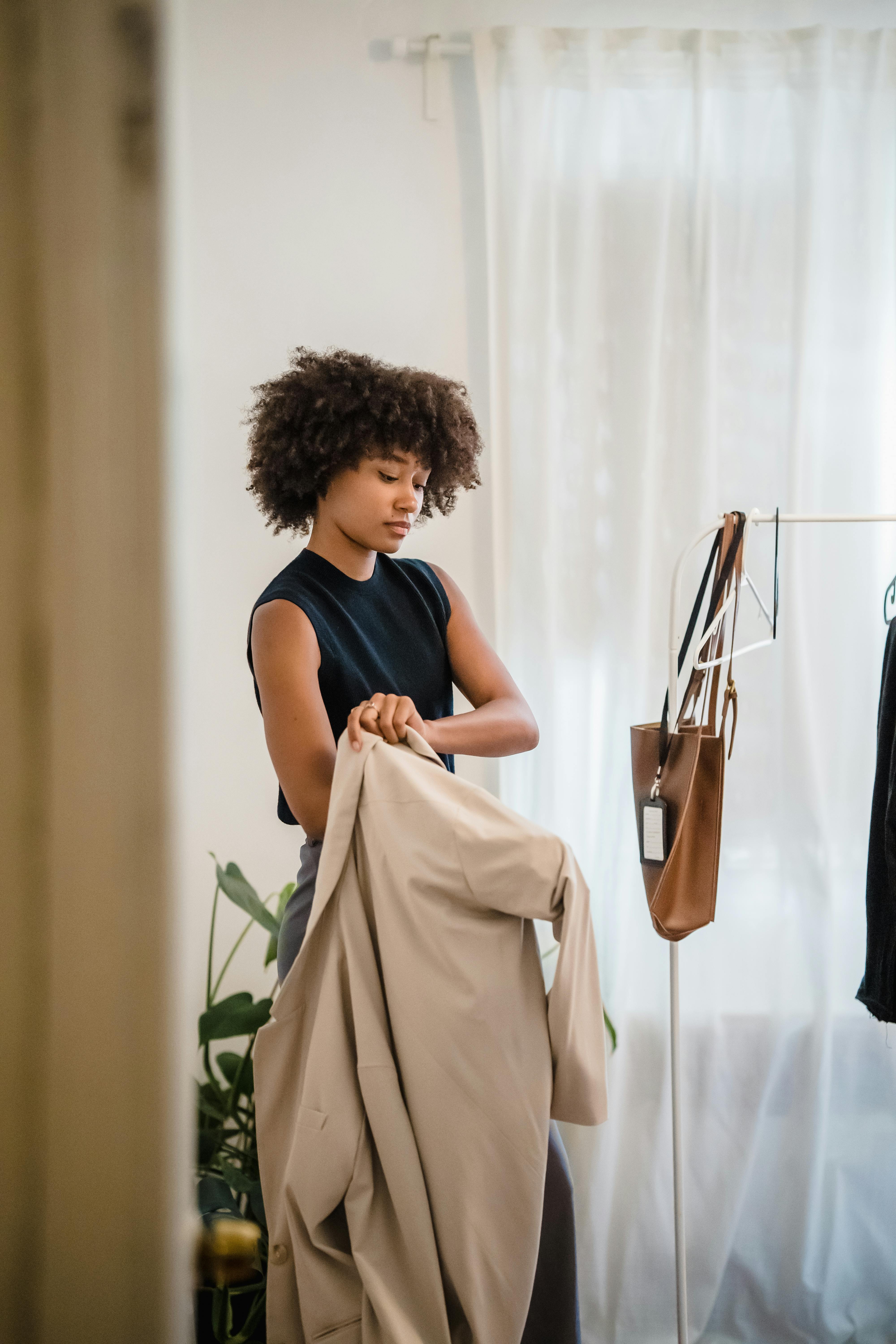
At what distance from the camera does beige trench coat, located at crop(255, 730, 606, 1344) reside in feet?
3.37

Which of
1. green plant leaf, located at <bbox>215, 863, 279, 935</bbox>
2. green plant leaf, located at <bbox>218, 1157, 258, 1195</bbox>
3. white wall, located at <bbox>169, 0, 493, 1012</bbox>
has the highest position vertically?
white wall, located at <bbox>169, 0, 493, 1012</bbox>

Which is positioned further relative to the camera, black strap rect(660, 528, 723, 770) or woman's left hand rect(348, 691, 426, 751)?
black strap rect(660, 528, 723, 770)

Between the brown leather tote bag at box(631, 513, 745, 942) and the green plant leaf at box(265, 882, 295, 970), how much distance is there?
0.70m

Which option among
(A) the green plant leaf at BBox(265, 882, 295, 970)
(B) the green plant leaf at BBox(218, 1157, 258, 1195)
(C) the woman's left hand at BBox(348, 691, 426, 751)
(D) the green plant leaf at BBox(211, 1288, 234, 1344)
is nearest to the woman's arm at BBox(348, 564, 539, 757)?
(C) the woman's left hand at BBox(348, 691, 426, 751)

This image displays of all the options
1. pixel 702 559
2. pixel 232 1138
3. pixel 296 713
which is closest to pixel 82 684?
pixel 296 713

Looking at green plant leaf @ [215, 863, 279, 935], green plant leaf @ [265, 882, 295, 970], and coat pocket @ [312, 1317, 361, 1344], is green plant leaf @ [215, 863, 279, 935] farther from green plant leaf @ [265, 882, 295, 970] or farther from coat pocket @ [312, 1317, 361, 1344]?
coat pocket @ [312, 1317, 361, 1344]

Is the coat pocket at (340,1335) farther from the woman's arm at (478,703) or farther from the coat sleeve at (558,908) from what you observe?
the woman's arm at (478,703)

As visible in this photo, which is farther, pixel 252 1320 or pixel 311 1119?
pixel 252 1320

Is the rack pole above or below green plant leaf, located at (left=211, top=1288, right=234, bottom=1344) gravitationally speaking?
above

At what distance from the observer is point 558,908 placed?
3.36 ft

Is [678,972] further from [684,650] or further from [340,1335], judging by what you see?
[340,1335]

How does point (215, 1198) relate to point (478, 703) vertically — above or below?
below

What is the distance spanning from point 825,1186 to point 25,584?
2134mm

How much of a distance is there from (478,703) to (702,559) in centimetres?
74
